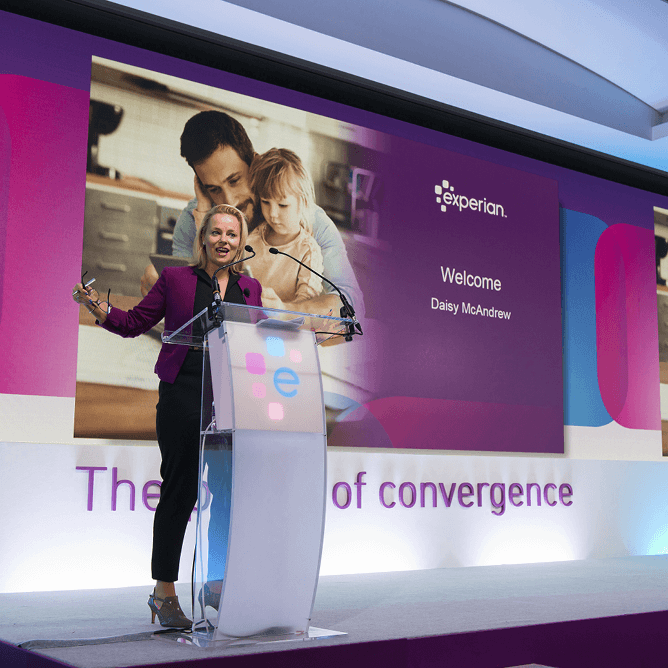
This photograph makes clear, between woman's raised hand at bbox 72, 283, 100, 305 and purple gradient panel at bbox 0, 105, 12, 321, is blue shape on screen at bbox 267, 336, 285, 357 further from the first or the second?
purple gradient panel at bbox 0, 105, 12, 321

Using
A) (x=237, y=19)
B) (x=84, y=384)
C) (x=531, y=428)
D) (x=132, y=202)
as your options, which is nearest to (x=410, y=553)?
(x=531, y=428)

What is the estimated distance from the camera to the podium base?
1756mm

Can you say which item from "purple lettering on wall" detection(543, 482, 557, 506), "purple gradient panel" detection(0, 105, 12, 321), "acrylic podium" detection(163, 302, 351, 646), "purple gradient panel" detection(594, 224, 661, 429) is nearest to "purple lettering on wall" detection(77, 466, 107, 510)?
"purple gradient panel" detection(0, 105, 12, 321)

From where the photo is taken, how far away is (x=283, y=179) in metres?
4.26

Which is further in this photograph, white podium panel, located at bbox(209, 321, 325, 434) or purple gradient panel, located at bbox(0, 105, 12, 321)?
purple gradient panel, located at bbox(0, 105, 12, 321)

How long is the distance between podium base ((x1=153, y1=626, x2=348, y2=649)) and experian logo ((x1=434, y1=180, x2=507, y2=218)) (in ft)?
11.1

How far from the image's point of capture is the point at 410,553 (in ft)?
14.6

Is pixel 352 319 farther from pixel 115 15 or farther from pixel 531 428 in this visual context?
pixel 531 428

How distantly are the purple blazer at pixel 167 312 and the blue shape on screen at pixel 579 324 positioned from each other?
3492 millimetres

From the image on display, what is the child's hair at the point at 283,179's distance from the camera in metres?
4.19

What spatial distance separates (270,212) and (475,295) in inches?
57.6

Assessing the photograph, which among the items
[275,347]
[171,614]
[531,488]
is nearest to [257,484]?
[275,347]

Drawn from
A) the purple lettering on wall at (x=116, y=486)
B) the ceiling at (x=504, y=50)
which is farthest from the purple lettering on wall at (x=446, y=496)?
the ceiling at (x=504, y=50)

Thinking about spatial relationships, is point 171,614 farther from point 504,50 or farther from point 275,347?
point 504,50
